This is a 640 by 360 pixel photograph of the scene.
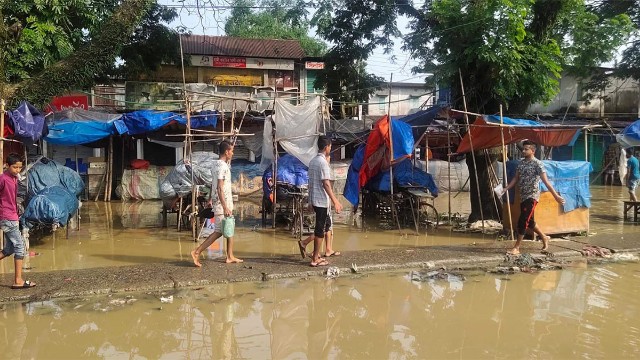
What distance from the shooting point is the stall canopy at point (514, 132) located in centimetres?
939

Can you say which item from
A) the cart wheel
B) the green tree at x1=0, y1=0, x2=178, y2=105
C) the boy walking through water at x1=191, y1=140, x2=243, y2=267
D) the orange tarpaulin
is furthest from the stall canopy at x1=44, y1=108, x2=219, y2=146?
the boy walking through water at x1=191, y1=140, x2=243, y2=267

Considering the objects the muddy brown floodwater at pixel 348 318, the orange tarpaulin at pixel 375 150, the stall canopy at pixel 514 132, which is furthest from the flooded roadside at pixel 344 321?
the orange tarpaulin at pixel 375 150

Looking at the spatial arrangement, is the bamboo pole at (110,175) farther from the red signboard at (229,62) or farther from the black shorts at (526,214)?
the black shorts at (526,214)

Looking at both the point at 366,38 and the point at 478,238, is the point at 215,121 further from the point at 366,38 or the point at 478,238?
the point at 478,238

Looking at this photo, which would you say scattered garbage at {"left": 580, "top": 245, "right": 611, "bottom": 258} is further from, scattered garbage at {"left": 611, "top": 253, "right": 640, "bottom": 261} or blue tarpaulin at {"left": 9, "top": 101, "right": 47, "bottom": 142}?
blue tarpaulin at {"left": 9, "top": 101, "right": 47, "bottom": 142}

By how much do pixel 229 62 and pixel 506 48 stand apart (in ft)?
55.7

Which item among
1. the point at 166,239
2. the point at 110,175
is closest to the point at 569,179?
the point at 166,239

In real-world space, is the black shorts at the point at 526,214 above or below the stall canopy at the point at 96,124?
below

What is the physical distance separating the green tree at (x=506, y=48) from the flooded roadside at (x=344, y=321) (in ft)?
14.3

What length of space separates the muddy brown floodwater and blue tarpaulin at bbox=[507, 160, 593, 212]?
1.92 metres

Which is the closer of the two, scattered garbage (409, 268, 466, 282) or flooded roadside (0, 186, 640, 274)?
scattered garbage (409, 268, 466, 282)

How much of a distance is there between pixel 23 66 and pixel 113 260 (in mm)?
4692

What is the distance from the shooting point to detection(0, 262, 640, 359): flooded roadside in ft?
15.2

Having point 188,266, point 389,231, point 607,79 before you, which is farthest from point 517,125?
point 607,79
